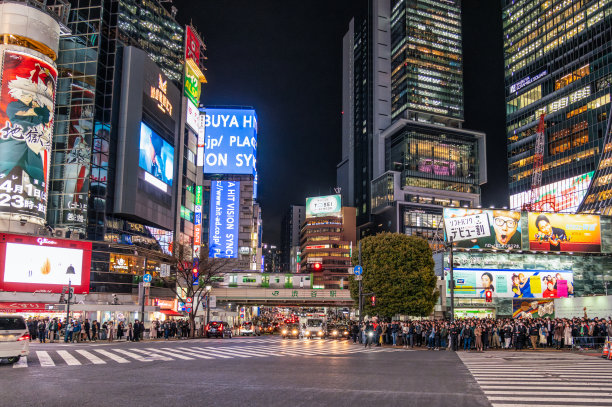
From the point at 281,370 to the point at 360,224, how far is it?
590 feet

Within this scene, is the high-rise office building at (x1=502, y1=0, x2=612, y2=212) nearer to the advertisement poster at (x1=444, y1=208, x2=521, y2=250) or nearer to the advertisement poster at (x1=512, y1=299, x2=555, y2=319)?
the advertisement poster at (x1=444, y1=208, x2=521, y2=250)

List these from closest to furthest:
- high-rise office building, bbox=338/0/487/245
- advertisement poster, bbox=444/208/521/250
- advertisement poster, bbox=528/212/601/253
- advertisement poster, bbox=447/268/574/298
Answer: advertisement poster, bbox=447/268/574/298
advertisement poster, bbox=444/208/521/250
advertisement poster, bbox=528/212/601/253
high-rise office building, bbox=338/0/487/245

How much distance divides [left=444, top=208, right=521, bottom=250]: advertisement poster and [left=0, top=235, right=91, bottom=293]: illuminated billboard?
39.0 meters

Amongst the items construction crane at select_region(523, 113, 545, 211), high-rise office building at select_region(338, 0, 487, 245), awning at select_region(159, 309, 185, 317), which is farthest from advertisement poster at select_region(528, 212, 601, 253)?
high-rise office building at select_region(338, 0, 487, 245)

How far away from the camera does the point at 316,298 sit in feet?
226

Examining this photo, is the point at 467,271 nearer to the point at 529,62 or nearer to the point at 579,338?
the point at 579,338

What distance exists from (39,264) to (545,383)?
46705 mm

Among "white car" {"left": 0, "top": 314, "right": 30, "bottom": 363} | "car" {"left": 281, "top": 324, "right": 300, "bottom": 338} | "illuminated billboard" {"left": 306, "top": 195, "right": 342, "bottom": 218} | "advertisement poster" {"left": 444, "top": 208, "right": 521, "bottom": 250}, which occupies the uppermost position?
"illuminated billboard" {"left": 306, "top": 195, "right": 342, "bottom": 218}

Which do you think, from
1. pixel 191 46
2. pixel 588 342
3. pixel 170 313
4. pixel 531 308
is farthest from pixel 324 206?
pixel 588 342

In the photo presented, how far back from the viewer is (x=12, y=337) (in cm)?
1748

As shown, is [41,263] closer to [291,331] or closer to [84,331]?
[84,331]

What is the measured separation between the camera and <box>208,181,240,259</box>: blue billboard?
95.9 meters

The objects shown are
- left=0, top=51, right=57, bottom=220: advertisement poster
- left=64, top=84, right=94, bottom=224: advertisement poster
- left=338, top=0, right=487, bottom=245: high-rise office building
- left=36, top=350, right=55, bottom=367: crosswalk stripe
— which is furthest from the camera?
left=338, top=0, right=487, bottom=245: high-rise office building

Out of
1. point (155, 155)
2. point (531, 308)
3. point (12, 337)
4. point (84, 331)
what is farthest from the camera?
point (155, 155)
